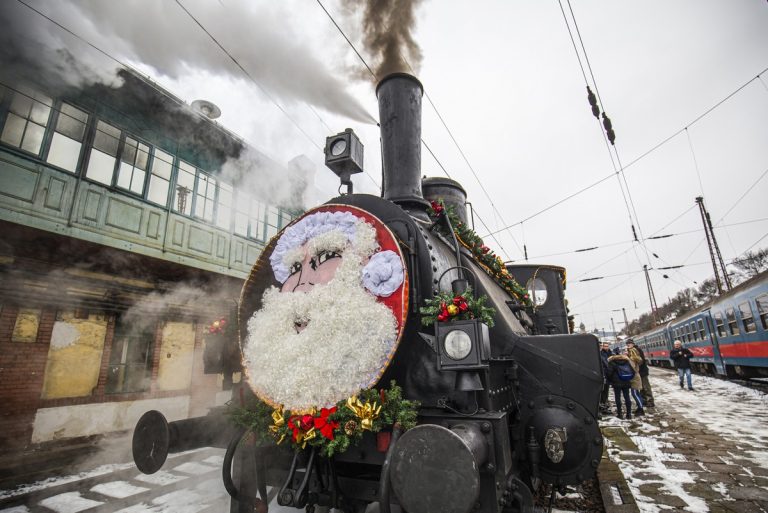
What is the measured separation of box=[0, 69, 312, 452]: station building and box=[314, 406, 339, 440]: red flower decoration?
4.24m

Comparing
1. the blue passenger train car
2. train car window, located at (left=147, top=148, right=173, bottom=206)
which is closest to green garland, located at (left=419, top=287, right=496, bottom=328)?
train car window, located at (left=147, top=148, right=173, bottom=206)

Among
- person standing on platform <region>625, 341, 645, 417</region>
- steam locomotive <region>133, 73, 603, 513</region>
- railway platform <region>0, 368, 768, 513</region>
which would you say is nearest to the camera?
steam locomotive <region>133, 73, 603, 513</region>

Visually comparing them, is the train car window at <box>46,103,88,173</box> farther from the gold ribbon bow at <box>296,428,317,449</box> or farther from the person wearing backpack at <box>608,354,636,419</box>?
the person wearing backpack at <box>608,354,636,419</box>

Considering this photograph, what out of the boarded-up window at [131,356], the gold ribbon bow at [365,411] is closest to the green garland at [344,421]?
the gold ribbon bow at [365,411]

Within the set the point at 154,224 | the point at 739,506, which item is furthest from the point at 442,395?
the point at 154,224

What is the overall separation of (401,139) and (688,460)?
5289mm

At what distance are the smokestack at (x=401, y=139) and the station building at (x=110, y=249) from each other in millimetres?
3296

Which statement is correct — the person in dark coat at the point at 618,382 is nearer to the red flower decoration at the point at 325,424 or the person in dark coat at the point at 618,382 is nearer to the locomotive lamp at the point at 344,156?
the locomotive lamp at the point at 344,156

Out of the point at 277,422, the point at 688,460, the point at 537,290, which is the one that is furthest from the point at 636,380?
the point at 277,422

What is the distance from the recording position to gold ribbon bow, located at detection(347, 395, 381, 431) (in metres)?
2.12

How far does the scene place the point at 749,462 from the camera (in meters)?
4.58

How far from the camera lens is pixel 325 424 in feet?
7.22

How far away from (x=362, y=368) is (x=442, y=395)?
0.56 meters

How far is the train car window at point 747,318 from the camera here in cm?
1084
